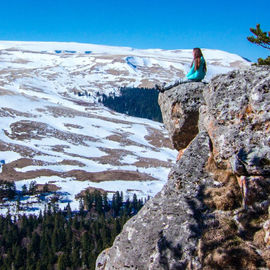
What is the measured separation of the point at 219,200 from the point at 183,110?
7.06 m

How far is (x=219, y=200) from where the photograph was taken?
9.97m

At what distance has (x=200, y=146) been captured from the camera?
11.9 m

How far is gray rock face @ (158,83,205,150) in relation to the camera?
52.2 feet

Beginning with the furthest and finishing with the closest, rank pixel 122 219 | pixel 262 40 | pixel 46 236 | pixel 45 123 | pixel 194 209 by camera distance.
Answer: pixel 45 123 < pixel 122 219 < pixel 46 236 < pixel 262 40 < pixel 194 209

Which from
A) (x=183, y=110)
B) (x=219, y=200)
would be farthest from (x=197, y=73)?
(x=219, y=200)

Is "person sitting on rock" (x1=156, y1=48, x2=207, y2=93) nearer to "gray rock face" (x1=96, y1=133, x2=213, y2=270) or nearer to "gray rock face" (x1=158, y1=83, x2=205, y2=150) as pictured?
"gray rock face" (x1=158, y1=83, x2=205, y2=150)

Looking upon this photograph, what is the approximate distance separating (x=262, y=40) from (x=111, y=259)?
12.2 m

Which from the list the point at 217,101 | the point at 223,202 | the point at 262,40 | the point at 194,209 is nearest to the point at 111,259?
the point at 194,209

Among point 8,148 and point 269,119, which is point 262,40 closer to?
point 269,119

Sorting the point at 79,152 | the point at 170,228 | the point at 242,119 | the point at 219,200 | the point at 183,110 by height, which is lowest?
the point at 170,228

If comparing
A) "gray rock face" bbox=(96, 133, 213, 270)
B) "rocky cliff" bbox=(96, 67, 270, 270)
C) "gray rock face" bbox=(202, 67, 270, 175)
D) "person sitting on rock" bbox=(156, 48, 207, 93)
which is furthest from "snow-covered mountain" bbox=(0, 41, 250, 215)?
"gray rock face" bbox=(202, 67, 270, 175)

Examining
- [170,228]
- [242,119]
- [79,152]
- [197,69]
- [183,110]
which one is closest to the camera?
[170,228]

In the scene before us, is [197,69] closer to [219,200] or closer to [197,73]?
[197,73]

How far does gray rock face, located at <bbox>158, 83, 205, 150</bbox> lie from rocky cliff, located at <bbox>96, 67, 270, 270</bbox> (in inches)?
135
